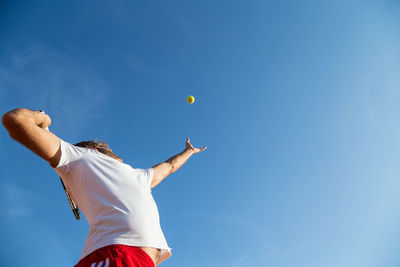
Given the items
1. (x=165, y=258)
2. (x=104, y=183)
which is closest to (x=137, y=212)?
(x=104, y=183)

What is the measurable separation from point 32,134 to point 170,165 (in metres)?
1.92

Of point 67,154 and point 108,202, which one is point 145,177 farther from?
point 67,154

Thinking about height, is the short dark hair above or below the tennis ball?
below

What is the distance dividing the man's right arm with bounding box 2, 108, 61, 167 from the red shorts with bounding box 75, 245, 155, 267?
817 mm

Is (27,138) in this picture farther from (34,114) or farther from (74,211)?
(74,211)

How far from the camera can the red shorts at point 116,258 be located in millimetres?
1835

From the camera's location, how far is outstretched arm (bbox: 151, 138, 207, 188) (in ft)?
10.1

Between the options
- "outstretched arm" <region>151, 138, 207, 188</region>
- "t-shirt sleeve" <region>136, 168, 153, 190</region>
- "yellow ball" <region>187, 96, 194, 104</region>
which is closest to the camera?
"t-shirt sleeve" <region>136, 168, 153, 190</region>

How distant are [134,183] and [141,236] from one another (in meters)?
0.53

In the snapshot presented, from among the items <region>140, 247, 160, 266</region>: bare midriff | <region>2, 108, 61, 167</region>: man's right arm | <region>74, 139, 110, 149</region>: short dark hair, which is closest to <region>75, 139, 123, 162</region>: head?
<region>74, 139, 110, 149</region>: short dark hair

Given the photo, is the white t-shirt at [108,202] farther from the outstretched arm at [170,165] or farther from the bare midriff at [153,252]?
the outstretched arm at [170,165]

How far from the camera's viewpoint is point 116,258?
6.10 ft

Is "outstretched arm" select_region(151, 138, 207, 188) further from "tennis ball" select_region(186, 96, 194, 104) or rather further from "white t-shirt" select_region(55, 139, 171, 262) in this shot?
"tennis ball" select_region(186, 96, 194, 104)

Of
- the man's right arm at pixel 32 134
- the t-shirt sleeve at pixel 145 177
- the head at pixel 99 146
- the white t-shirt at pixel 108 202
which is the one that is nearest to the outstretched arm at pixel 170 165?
the t-shirt sleeve at pixel 145 177
